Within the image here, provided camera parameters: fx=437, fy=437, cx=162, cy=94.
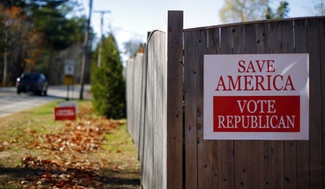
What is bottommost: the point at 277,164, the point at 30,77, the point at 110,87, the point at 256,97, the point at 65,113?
the point at 277,164

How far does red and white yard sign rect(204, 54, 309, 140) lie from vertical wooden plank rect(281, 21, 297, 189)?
9 centimetres

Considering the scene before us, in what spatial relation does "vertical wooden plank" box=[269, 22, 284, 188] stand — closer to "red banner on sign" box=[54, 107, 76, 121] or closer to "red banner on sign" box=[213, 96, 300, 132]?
"red banner on sign" box=[213, 96, 300, 132]

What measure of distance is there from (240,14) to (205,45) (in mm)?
22599

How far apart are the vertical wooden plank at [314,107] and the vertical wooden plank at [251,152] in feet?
1.97

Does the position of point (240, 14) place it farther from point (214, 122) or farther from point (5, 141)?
point (214, 122)

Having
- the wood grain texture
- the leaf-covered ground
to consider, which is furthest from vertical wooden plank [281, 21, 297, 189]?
the leaf-covered ground

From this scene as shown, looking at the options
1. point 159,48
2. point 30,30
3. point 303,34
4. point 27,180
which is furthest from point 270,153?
point 30,30

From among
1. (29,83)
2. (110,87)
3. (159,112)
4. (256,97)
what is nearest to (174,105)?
(159,112)

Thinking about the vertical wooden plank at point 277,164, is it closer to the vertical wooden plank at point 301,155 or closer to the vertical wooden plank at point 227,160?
the vertical wooden plank at point 301,155

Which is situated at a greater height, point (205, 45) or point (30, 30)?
point (30, 30)

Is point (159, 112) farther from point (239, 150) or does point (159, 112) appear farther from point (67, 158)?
point (67, 158)

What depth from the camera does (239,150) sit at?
4.84 meters

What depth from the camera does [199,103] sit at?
4.81m

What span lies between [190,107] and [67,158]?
494 centimetres
